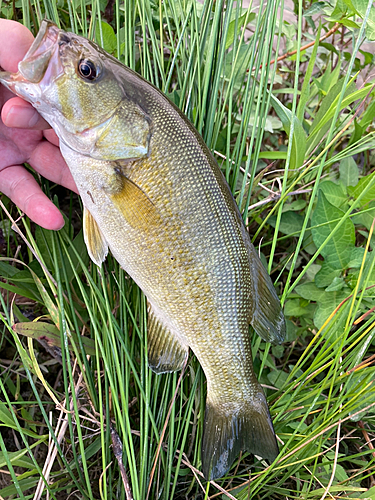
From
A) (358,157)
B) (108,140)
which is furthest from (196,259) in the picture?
(358,157)

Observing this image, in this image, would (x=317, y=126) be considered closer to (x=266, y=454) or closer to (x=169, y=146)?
(x=169, y=146)

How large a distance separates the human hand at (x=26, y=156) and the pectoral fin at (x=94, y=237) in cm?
13

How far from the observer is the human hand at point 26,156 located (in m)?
1.36

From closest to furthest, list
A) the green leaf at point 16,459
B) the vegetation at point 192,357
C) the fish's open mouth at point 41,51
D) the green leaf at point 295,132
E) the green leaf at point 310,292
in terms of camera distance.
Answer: the fish's open mouth at point 41,51 → the green leaf at point 16,459 → the vegetation at point 192,357 → the green leaf at point 295,132 → the green leaf at point 310,292

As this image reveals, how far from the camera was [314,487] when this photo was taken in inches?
63.9

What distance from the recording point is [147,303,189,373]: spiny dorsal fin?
1452 mm

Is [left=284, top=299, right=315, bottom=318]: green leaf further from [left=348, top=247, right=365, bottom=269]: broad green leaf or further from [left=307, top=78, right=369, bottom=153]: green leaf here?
[left=307, top=78, right=369, bottom=153]: green leaf

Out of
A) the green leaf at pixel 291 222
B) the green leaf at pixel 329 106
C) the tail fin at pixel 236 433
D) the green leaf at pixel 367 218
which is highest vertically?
the green leaf at pixel 329 106

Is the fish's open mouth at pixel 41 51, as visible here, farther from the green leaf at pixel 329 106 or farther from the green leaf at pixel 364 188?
the green leaf at pixel 364 188

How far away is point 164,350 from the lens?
1.46 meters

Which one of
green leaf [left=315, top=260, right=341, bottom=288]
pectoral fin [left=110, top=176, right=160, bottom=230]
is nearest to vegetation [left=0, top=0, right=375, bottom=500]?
green leaf [left=315, top=260, right=341, bottom=288]

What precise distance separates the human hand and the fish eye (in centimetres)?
25

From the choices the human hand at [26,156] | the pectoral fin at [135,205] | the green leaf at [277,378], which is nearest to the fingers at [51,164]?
the human hand at [26,156]

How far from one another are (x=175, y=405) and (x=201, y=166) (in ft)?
3.23
